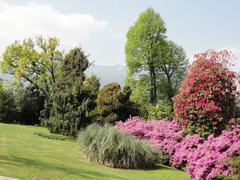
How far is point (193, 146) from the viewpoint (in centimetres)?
1480

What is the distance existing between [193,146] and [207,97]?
6.43 feet

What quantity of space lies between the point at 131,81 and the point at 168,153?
3411 centimetres

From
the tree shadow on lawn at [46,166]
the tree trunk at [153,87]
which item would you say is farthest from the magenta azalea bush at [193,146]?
the tree trunk at [153,87]

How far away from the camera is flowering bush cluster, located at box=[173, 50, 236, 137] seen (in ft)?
48.8

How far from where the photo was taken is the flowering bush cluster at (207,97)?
586 inches

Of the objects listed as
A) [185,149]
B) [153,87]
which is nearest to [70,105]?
[185,149]

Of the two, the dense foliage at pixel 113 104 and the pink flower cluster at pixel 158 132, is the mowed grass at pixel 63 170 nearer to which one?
the pink flower cluster at pixel 158 132

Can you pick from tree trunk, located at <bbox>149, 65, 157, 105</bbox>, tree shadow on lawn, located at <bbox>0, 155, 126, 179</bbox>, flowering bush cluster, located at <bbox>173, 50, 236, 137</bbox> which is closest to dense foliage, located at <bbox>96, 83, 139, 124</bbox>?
flowering bush cluster, located at <bbox>173, 50, 236, 137</bbox>

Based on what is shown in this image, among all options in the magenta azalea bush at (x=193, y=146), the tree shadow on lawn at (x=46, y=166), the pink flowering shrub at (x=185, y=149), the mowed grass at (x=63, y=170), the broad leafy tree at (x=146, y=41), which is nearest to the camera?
the mowed grass at (x=63, y=170)

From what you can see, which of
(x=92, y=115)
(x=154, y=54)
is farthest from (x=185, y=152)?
(x=154, y=54)

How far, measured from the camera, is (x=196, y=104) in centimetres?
1499

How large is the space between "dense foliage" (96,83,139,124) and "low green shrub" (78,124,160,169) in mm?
6514

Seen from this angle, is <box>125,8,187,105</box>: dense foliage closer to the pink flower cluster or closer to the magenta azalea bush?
the pink flower cluster

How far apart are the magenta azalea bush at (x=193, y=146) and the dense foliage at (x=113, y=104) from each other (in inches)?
87.4
